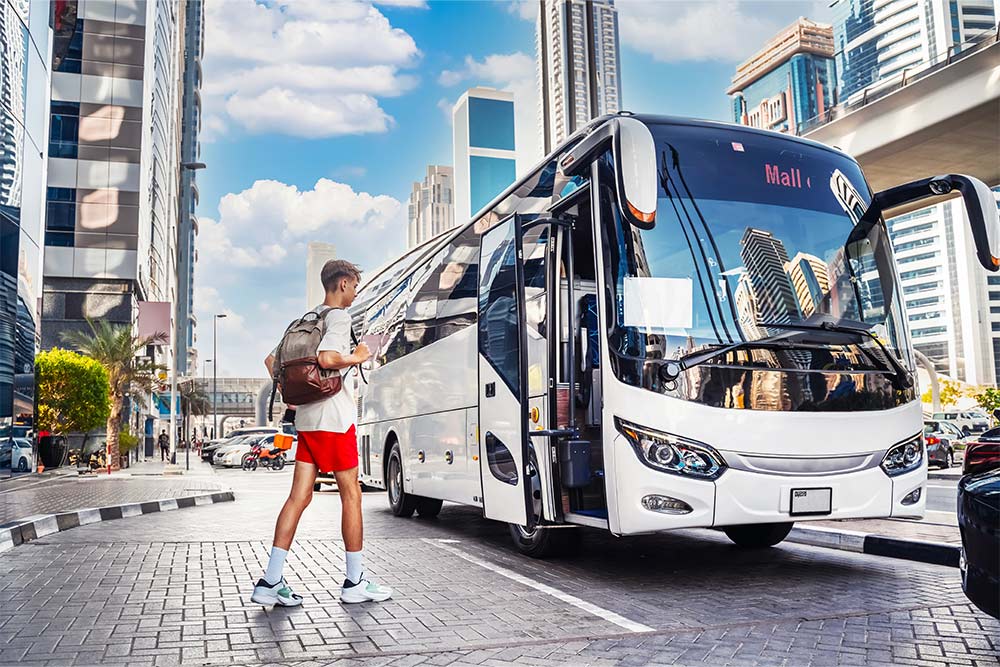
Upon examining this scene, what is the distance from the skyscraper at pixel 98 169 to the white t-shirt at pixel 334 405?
42.0 m

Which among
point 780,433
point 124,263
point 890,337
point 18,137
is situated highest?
point 124,263

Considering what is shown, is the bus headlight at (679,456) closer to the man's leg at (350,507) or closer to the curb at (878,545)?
the man's leg at (350,507)

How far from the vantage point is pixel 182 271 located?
15562 cm

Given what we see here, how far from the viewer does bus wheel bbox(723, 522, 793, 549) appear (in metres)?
8.78

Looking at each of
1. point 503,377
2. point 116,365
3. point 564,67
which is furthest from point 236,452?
point 564,67

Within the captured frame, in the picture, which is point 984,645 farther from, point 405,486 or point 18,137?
point 18,137

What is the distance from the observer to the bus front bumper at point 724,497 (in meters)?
6.29

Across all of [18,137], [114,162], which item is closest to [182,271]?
[114,162]

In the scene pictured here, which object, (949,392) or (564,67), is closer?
(949,392)

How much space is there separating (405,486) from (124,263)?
39.0 m

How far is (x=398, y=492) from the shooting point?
499 inches

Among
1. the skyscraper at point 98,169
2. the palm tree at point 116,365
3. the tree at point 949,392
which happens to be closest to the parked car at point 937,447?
the palm tree at point 116,365

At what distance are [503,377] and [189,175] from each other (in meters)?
149

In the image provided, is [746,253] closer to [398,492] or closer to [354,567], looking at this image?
[354,567]
